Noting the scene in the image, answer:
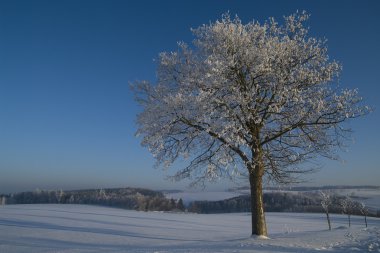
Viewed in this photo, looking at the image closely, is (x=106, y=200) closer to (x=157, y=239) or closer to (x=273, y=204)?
(x=273, y=204)

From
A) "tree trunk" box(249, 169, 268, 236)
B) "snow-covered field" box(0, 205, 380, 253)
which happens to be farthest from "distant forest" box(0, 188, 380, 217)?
"tree trunk" box(249, 169, 268, 236)

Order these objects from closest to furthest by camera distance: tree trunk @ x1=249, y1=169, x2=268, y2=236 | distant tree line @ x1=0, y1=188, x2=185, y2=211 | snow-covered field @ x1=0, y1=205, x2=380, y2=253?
snow-covered field @ x1=0, y1=205, x2=380, y2=253
tree trunk @ x1=249, y1=169, x2=268, y2=236
distant tree line @ x1=0, y1=188, x2=185, y2=211

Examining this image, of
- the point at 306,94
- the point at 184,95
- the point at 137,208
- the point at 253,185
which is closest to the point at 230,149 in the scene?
the point at 253,185

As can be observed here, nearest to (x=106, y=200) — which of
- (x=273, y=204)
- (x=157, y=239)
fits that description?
(x=273, y=204)

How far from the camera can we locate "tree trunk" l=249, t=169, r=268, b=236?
15516 millimetres

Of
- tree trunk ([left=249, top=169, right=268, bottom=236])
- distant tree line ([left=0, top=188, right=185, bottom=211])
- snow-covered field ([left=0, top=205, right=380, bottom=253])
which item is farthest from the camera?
distant tree line ([left=0, top=188, right=185, bottom=211])

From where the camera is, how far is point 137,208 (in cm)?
12512

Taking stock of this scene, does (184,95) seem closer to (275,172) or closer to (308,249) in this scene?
(275,172)

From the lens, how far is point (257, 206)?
15.6 m

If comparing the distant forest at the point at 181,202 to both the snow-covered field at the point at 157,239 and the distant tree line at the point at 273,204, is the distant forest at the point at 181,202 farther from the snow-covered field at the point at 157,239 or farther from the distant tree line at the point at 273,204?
the snow-covered field at the point at 157,239

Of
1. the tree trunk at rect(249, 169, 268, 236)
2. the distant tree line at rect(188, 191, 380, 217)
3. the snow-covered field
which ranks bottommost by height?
the distant tree line at rect(188, 191, 380, 217)

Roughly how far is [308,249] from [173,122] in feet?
25.1

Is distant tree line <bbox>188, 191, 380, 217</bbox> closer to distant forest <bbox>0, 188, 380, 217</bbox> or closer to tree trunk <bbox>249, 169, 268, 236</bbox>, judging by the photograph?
distant forest <bbox>0, 188, 380, 217</bbox>

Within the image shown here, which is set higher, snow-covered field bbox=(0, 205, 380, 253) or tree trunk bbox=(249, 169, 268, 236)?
tree trunk bbox=(249, 169, 268, 236)
